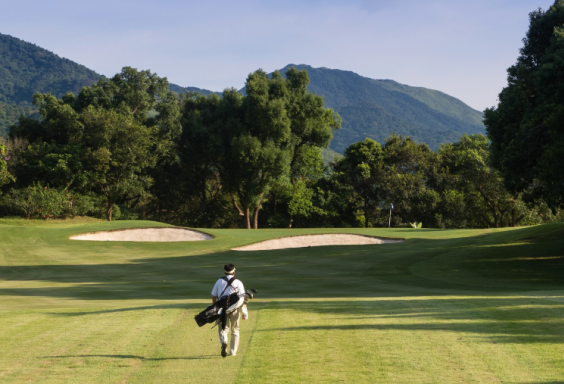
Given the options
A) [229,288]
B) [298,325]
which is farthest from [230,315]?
[298,325]

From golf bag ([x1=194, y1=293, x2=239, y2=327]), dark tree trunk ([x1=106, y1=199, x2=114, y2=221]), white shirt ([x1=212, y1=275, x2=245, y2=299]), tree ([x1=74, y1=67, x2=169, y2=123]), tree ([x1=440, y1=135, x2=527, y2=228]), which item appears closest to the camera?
golf bag ([x1=194, y1=293, x2=239, y2=327])

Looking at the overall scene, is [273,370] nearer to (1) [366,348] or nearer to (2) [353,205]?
(1) [366,348]

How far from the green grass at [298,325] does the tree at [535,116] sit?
4078 mm

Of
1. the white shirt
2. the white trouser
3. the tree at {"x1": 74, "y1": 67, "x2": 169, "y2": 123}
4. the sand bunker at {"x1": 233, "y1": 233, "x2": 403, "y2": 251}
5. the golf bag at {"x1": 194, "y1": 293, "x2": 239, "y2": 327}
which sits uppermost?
the tree at {"x1": 74, "y1": 67, "x2": 169, "y2": 123}

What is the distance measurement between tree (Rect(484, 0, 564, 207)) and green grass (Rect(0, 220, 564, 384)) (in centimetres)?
408

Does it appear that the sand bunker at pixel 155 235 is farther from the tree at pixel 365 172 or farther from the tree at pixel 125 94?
the tree at pixel 365 172

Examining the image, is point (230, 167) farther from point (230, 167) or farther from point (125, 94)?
point (125, 94)

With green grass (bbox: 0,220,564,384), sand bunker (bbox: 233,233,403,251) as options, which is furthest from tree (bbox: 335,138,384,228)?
green grass (bbox: 0,220,564,384)

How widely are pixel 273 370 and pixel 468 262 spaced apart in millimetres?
18798

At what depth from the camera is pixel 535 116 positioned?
2219cm

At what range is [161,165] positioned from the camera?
5984cm

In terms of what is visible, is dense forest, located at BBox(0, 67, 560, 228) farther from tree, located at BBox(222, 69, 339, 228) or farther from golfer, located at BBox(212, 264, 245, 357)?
golfer, located at BBox(212, 264, 245, 357)

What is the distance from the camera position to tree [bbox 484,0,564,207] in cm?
2098

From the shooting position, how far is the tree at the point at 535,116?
21.0m
